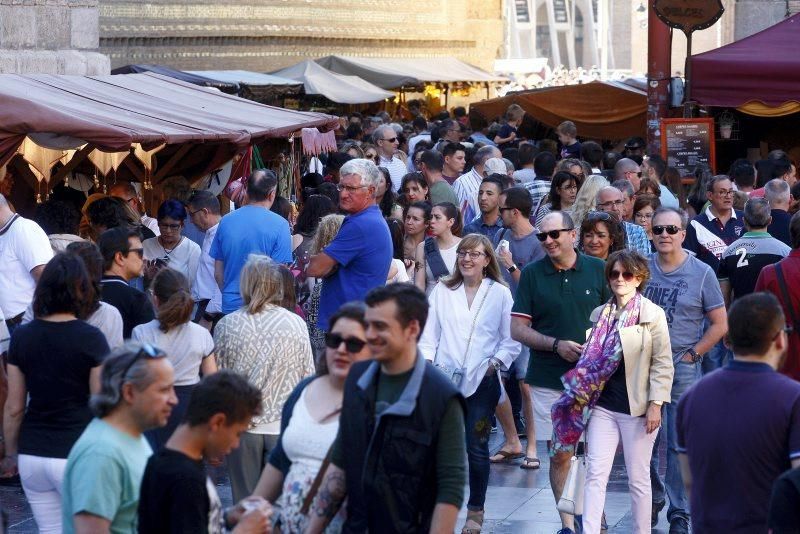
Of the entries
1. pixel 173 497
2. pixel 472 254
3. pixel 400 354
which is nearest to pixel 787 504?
pixel 400 354

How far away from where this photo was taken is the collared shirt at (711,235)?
11.0m

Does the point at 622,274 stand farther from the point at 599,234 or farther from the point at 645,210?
the point at 645,210

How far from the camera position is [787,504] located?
14.4 feet

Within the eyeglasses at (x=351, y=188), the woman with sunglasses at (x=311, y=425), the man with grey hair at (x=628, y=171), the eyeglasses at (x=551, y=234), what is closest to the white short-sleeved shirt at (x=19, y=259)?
the eyeglasses at (x=351, y=188)

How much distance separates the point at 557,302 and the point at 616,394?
87cm

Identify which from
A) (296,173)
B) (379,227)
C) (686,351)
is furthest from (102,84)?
(686,351)

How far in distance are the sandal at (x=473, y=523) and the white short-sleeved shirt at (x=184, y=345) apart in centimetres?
173

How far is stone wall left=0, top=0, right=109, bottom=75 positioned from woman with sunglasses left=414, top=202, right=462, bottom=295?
529cm

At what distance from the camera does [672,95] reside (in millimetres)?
17562

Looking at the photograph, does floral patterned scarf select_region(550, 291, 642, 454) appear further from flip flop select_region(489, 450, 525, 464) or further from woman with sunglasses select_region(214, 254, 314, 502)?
flip flop select_region(489, 450, 525, 464)

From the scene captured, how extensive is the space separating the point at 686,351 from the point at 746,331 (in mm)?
3046

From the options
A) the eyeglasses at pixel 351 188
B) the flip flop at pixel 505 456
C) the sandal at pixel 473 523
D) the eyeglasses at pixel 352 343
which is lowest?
the flip flop at pixel 505 456

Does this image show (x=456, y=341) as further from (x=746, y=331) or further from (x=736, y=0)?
(x=736, y=0)

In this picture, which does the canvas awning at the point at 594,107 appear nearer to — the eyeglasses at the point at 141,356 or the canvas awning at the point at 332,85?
the canvas awning at the point at 332,85
